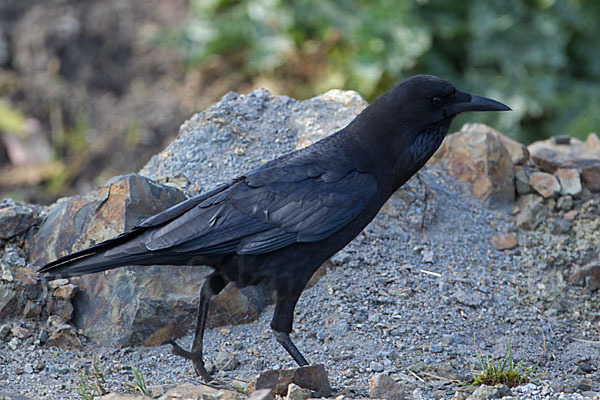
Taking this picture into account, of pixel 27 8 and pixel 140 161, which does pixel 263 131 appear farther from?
pixel 27 8

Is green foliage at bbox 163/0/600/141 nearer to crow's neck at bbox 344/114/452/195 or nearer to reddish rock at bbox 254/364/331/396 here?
crow's neck at bbox 344/114/452/195

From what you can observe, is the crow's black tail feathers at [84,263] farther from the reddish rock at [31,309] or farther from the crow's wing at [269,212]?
the reddish rock at [31,309]

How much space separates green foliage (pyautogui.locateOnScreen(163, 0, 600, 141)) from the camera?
808 cm

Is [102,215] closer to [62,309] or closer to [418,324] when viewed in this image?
[62,309]

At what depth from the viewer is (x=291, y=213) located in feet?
13.3

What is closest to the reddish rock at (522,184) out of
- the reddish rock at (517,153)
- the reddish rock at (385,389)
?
the reddish rock at (517,153)

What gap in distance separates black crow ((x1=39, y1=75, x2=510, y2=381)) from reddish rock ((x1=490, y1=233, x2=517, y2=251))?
4.02ft

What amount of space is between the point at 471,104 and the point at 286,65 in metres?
4.76

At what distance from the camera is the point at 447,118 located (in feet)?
14.2

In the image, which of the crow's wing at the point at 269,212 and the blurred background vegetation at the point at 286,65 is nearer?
the crow's wing at the point at 269,212

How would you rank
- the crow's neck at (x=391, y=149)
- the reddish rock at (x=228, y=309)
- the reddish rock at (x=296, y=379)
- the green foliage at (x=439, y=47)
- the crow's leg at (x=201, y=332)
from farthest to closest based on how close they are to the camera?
1. the green foliage at (x=439, y=47)
2. the reddish rock at (x=228, y=309)
3. the crow's neck at (x=391, y=149)
4. the crow's leg at (x=201, y=332)
5. the reddish rock at (x=296, y=379)

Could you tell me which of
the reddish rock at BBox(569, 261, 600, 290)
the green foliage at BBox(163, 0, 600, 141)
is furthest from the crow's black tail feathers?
the green foliage at BBox(163, 0, 600, 141)

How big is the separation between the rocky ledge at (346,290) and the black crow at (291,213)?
0.39m

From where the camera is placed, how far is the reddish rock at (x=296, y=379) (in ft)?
11.7
